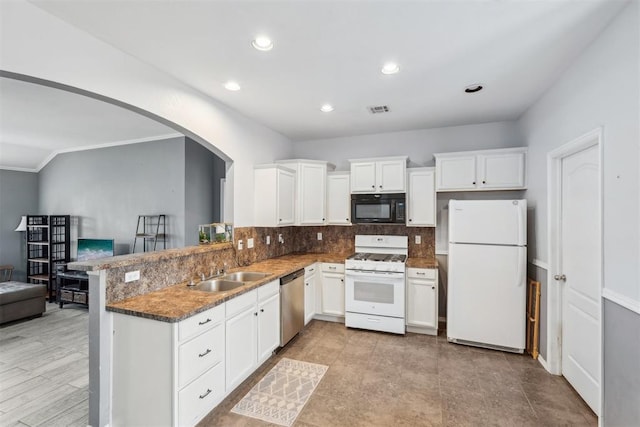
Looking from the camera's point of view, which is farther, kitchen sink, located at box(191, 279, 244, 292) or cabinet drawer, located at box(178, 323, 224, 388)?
kitchen sink, located at box(191, 279, 244, 292)

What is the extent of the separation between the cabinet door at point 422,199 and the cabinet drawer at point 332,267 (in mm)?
1164

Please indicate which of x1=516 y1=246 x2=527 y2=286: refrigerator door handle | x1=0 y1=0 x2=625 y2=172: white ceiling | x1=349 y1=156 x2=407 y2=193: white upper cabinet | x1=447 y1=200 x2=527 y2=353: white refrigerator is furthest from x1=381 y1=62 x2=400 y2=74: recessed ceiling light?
x1=516 y1=246 x2=527 y2=286: refrigerator door handle

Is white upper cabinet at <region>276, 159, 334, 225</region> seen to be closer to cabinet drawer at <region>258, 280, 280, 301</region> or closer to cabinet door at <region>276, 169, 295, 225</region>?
cabinet door at <region>276, 169, 295, 225</region>

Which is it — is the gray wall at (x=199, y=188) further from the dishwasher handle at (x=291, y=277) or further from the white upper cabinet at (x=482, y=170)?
the white upper cabinet at (x=482, y=170)

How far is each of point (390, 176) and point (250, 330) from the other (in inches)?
107

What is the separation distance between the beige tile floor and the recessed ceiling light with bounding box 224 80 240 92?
285cm

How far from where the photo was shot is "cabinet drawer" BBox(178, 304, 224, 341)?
1.94m

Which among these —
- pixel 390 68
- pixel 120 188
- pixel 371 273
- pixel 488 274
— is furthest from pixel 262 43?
pixel 120 188

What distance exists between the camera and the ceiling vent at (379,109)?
136 inches

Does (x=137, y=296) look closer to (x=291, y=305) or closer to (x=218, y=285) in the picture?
(x=218, y=285)

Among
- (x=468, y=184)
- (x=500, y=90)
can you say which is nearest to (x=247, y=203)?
(x=468, y=184)

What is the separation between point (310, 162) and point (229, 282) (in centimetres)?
225

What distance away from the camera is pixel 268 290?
9.82 ft

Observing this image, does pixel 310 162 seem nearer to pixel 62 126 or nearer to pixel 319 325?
pixel 319 325
